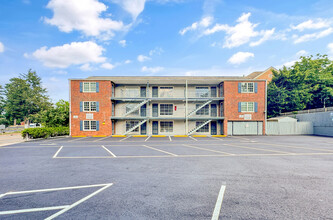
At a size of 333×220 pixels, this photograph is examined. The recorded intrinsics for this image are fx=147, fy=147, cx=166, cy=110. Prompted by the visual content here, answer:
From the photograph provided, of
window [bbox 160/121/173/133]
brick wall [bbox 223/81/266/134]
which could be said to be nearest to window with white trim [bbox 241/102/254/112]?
brick wall [bbox 223/81/266/134]

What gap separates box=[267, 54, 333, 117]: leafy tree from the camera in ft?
83.1

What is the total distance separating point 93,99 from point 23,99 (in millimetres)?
36670

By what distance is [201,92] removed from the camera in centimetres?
2336

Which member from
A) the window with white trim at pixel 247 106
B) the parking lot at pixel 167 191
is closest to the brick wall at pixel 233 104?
the window with white trim at pixel 247 106

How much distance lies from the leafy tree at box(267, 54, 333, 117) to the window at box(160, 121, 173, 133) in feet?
61.3

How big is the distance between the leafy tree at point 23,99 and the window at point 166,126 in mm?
38825

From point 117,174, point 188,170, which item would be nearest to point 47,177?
point 117,174

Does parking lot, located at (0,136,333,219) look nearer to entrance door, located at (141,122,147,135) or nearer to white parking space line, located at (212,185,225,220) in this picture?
white parking space line, located at (212,185,225,220)

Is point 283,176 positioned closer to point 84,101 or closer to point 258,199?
point 258,199

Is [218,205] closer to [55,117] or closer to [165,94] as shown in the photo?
[165,94]

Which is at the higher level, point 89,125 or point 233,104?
point 233,104

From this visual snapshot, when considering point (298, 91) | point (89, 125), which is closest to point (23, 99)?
point (89, 125)

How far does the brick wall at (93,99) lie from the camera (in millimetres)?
21297

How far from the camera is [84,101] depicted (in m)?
21.5
